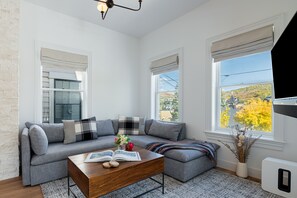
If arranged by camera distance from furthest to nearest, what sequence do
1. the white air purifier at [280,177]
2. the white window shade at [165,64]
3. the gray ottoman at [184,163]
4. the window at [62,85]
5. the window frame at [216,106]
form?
the white window shade at [165,64] < the window at [62,85] < the gray ottoman at [184,163] < the window frame at [216,106] < the white air purifier at [280,177]

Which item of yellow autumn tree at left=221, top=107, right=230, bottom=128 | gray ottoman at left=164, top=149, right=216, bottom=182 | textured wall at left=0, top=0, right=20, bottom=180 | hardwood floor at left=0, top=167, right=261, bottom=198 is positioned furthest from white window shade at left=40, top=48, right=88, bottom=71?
Result: yellow autumn tree at left=221, top=107, right=230, bottom=128

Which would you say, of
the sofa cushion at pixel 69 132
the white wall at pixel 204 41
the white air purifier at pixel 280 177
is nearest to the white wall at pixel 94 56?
the sofa cushion at pixel 69 132

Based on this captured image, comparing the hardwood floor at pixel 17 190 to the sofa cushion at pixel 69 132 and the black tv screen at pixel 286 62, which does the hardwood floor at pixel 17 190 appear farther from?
the black tv screen at pixel 286 62

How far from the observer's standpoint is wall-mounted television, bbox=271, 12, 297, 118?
1.10 meters

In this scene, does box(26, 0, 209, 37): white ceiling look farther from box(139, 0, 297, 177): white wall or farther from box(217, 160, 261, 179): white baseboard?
box(217, 160, 261, 179): white baseboard

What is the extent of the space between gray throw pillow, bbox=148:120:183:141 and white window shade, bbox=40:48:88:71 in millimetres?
1972

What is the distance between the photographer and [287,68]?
1297mm

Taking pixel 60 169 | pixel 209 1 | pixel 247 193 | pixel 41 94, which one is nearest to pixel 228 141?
pixel 247 193

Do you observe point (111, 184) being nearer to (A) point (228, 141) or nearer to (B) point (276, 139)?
(A) point (228, 141)

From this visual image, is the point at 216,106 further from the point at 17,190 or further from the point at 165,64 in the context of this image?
the point at 17,190

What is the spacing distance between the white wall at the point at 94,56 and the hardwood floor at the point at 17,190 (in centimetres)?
96

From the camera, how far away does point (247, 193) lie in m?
1.99

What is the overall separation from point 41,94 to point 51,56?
0.74 meters

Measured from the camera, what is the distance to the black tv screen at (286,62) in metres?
1.11
